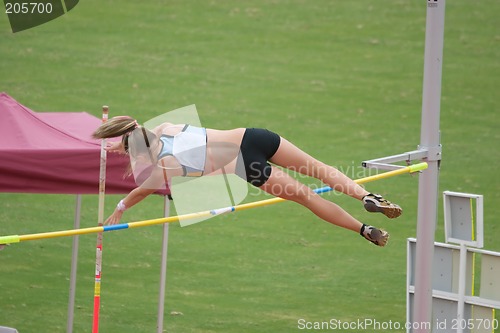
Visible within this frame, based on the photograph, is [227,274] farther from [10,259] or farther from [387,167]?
[387,167]

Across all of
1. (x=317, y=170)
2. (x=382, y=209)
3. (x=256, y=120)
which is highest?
(x=256, y=120)

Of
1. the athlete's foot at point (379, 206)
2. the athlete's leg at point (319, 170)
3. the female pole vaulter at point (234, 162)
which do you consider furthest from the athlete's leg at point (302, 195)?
the athlete's foot at point (379, 206)

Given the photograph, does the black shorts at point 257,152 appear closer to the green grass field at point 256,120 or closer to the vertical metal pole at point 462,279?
the vertical metal pole at point 462,279

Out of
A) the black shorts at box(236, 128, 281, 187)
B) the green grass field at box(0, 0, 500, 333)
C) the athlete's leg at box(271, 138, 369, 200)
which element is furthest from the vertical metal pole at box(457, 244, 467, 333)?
the black shorts at box(236, 128, 281, 187)

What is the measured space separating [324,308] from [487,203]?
416cm

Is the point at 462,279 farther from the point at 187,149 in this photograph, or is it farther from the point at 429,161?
the point at 187,149

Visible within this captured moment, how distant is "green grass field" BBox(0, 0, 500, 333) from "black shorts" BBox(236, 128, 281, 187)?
283cm

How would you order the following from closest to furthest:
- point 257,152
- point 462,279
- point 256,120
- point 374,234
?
point 257,152 → point 374,234 → point 462,279 → point 256,120

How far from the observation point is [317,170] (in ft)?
25.0

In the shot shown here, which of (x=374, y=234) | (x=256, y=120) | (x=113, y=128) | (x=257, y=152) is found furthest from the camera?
(x=256, y=120)

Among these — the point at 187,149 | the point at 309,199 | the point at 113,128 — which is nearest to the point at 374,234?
the point at 309,199

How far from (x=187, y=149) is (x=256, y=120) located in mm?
8993

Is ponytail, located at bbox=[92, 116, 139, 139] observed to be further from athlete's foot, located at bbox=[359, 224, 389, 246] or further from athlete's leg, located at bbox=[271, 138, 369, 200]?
athlete's foot, located at bbox=[359, 224, 389, 246]

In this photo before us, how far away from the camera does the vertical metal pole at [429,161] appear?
24.9 feet
